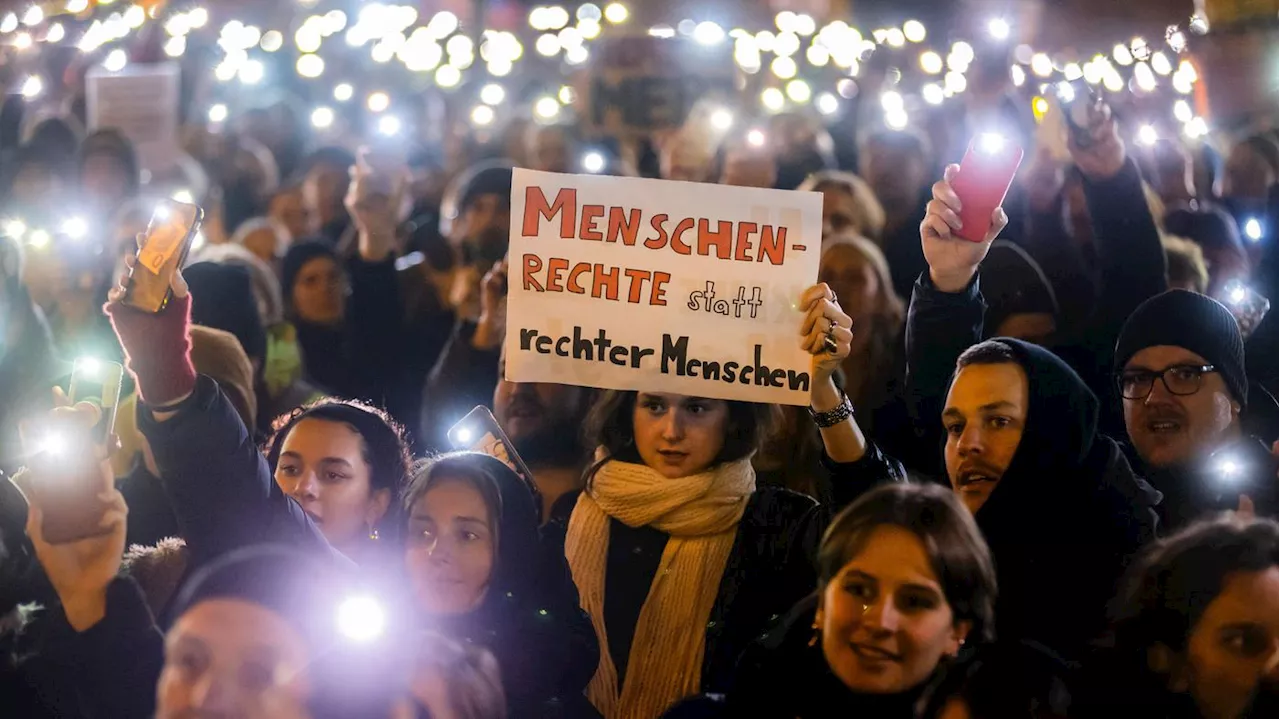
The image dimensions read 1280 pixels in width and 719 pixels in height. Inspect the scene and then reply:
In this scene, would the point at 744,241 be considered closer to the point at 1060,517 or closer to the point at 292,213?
the point at 1060,517

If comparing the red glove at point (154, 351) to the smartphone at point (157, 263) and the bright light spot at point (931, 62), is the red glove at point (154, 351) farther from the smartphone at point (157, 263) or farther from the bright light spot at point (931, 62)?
the bright light spot at point (931, 62)

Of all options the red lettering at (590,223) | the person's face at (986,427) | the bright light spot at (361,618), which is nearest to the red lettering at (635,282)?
the red lettering at (590,223)

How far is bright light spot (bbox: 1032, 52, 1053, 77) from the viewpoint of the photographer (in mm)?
9395

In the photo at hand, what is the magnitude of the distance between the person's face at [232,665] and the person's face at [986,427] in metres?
1.36

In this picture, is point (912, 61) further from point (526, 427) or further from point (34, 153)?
point (526, 427)

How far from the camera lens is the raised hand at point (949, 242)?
3121 mm

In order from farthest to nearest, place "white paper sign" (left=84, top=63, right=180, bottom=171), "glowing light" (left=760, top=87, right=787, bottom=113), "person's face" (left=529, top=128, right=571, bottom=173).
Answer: "glowing light" (left=760, top=87, right=787, bottom=113) < "white paper sign" (left=84, top=63, right=180, bottom=171) < "person's face" (left=529, top=128, right=571, bottom=173)

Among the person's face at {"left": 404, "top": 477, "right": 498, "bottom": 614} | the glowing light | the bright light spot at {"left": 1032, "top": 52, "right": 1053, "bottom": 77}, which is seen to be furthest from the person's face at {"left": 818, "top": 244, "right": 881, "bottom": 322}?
Result: the glowing light

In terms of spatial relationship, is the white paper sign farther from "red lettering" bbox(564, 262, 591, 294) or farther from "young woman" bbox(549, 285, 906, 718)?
"young woman" bbox(549, 285, 906, 718)

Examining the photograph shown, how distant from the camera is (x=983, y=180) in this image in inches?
121

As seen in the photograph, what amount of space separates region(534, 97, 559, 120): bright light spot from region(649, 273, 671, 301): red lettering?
689 cm

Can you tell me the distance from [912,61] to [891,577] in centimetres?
789

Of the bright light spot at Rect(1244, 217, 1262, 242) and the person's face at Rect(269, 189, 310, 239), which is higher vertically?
the person's face at Rect(269, 189, 310, 239)

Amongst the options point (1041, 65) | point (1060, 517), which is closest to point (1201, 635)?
point (1060, 517)
